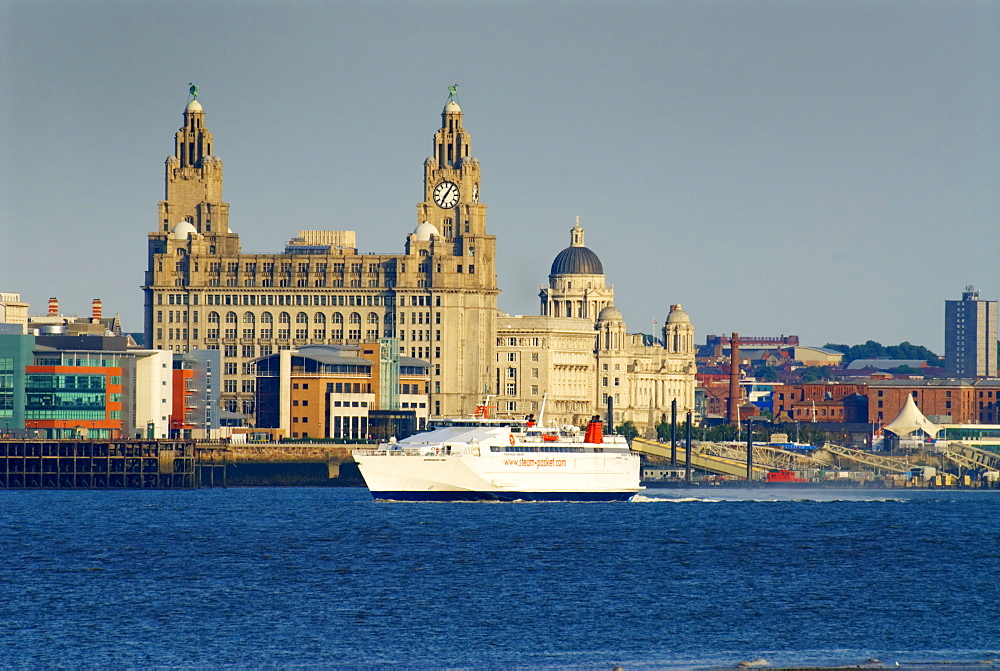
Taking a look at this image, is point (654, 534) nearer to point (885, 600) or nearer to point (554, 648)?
point (885, 600)

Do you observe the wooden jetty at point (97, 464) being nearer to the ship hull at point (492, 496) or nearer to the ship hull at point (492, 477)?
the ship hull at point (492, 496)

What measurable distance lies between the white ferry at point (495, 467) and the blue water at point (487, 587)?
2.00m

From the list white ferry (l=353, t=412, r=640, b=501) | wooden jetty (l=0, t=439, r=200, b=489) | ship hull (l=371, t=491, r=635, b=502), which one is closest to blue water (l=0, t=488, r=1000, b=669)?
ship hull (l=371, t=491, r=635, b=502)

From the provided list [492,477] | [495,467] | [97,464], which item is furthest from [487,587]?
[97,464]

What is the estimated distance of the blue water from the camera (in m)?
79.1

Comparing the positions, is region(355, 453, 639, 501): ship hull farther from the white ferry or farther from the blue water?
the blue water

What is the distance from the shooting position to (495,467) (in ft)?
519

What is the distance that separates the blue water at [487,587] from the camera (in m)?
79.1

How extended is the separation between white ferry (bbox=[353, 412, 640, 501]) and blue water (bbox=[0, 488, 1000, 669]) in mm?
2002

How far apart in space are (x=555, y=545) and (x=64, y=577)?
30266 mm

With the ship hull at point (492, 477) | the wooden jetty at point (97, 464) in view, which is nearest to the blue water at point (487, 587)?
the ship hull at point (492, 477)

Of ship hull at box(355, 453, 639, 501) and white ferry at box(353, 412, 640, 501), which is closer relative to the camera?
ship hull at box(355, 453, 639, 501)

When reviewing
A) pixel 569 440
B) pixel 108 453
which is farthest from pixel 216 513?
pixel 108 453

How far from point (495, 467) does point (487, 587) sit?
59.3 metres
